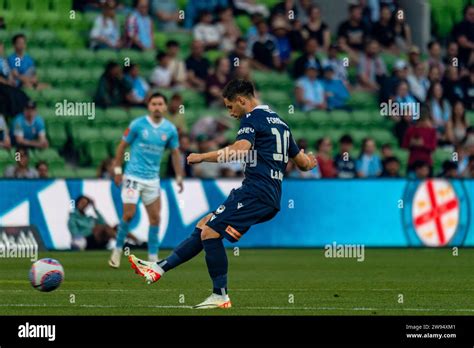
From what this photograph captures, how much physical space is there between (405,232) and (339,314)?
34.9 ft

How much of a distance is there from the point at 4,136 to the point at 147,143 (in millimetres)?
5474

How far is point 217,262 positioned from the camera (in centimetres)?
1285

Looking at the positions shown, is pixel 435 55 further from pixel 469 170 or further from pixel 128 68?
pixel 128 68

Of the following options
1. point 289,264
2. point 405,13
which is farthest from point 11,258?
point 405,13

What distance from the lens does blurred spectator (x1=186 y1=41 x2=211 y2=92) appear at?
86.2ft

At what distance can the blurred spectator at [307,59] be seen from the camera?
26.8 metres

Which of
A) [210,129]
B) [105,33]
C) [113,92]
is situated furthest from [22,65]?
[210,129]

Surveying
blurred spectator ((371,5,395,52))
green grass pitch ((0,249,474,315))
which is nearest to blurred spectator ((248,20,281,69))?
blurred spectator ((371,5,395,52))

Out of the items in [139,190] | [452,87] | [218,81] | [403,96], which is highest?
[218,81]

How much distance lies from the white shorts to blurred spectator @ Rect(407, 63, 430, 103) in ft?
32.0

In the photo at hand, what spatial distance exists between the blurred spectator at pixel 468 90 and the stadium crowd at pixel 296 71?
20mm

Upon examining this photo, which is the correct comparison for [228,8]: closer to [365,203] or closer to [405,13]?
[405,13]

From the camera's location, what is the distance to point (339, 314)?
489 inches
